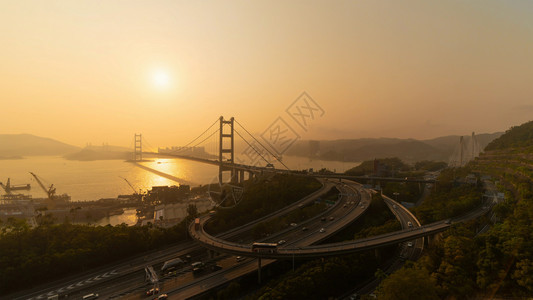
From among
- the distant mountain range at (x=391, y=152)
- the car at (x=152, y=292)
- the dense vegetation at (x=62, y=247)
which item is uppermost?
the distant mountain range at (x=391, y=152)

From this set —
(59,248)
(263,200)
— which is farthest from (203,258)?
(263,200)

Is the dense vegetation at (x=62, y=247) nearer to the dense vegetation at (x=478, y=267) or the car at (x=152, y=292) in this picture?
the car at (x=152, y=292)

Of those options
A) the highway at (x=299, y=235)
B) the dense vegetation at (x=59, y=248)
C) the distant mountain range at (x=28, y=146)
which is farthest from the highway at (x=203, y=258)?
the distant mountain range at (x=28, y=146)

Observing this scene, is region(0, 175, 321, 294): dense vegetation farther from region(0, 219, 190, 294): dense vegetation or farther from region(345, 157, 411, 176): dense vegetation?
region(345, 157, 411, 176): dense vegetation

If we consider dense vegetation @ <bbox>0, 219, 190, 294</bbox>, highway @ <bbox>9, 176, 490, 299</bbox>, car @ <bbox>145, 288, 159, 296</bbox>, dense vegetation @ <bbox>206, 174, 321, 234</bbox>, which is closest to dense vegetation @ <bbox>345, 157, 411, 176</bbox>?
dense vegetation @ <bbox>206, 174, 321, 234</bbox>

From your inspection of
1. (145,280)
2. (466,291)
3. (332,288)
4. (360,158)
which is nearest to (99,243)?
(145,280)

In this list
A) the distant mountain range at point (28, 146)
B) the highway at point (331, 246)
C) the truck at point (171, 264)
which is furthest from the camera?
the distant mountain range at point (28, 146)
